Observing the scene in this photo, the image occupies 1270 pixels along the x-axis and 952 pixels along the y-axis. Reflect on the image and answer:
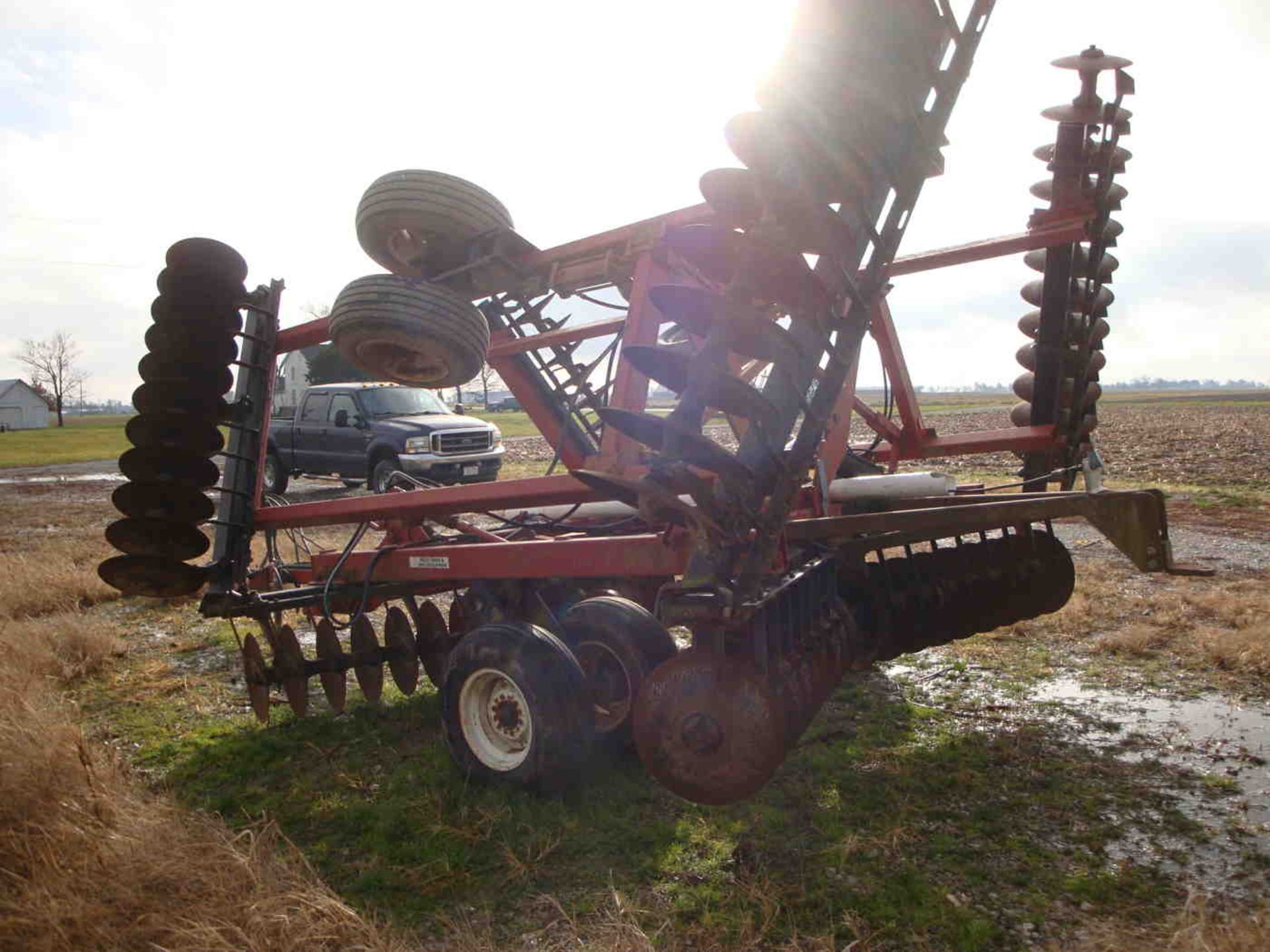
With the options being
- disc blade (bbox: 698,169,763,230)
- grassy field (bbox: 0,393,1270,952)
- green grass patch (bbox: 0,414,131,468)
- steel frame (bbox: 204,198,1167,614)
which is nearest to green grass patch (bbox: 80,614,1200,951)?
grassy field (bbox: 0,393,1270,952)

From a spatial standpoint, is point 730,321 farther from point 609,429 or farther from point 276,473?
point 276,473

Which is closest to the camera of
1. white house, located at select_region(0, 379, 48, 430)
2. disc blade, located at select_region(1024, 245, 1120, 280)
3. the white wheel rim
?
the white wheel rim

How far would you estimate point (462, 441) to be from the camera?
15812mm

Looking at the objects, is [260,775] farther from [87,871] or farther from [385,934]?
[385,934]

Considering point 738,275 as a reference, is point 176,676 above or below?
below

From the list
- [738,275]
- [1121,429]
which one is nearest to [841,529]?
[738,275]

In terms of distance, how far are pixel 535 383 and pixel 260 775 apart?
250 centimetres

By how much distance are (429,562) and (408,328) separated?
1166mm

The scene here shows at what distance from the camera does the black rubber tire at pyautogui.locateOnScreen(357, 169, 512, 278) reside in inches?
177

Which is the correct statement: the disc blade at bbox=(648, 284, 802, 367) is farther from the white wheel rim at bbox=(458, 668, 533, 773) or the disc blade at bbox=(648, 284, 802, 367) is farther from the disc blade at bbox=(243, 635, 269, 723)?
the disc blade at bbox=(243, 635, 269, 723)

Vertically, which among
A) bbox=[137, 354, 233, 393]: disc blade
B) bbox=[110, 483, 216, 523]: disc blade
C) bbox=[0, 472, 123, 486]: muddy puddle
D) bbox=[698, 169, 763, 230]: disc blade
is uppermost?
bbox=[698, 169, 763, 230]: disc blade

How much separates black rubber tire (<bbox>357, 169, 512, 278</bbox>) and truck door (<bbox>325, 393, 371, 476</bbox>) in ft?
37.6

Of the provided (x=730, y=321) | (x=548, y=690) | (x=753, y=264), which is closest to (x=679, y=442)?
(x=730, y=321)

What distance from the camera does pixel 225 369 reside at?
520 cm
